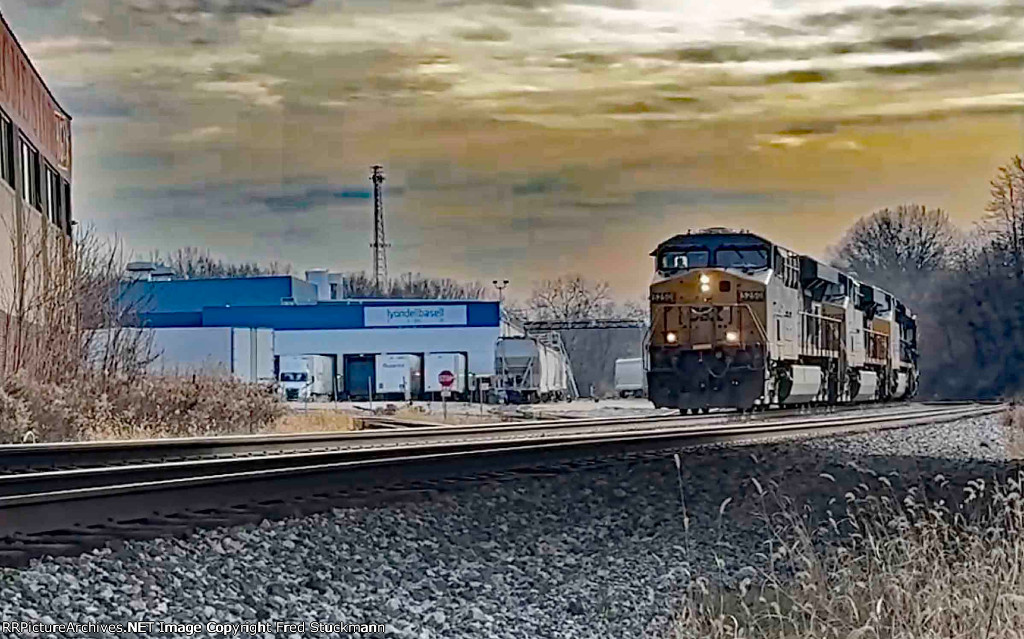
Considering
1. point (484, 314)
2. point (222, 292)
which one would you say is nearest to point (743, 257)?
point (484, 314)

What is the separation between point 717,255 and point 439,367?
106ft

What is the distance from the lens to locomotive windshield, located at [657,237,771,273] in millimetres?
27453

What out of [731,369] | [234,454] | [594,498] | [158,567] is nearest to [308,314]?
[731,369]

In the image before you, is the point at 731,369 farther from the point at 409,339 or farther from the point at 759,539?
the point at 409,339

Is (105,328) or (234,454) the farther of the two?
(105,328)

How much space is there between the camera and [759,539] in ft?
34.6

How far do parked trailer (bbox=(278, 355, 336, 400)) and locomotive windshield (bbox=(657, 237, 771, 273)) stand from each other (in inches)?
1142

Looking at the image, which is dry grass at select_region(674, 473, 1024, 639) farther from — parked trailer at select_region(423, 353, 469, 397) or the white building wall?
the white building wall

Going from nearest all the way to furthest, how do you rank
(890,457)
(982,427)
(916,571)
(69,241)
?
(916,571) < (890,457) < (982,427) < (69,241)

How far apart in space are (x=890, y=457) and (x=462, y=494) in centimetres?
795

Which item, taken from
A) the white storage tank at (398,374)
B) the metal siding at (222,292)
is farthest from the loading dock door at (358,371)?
the metal siding at (222,292)

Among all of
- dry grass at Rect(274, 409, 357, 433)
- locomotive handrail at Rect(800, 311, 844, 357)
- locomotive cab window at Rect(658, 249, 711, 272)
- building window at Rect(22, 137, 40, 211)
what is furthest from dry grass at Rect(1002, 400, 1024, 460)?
building window at Rect(22, 137, 40, 211)

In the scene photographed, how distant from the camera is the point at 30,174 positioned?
28531 millimetres

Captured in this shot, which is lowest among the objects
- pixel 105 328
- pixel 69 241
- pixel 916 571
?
pixel 916 571
